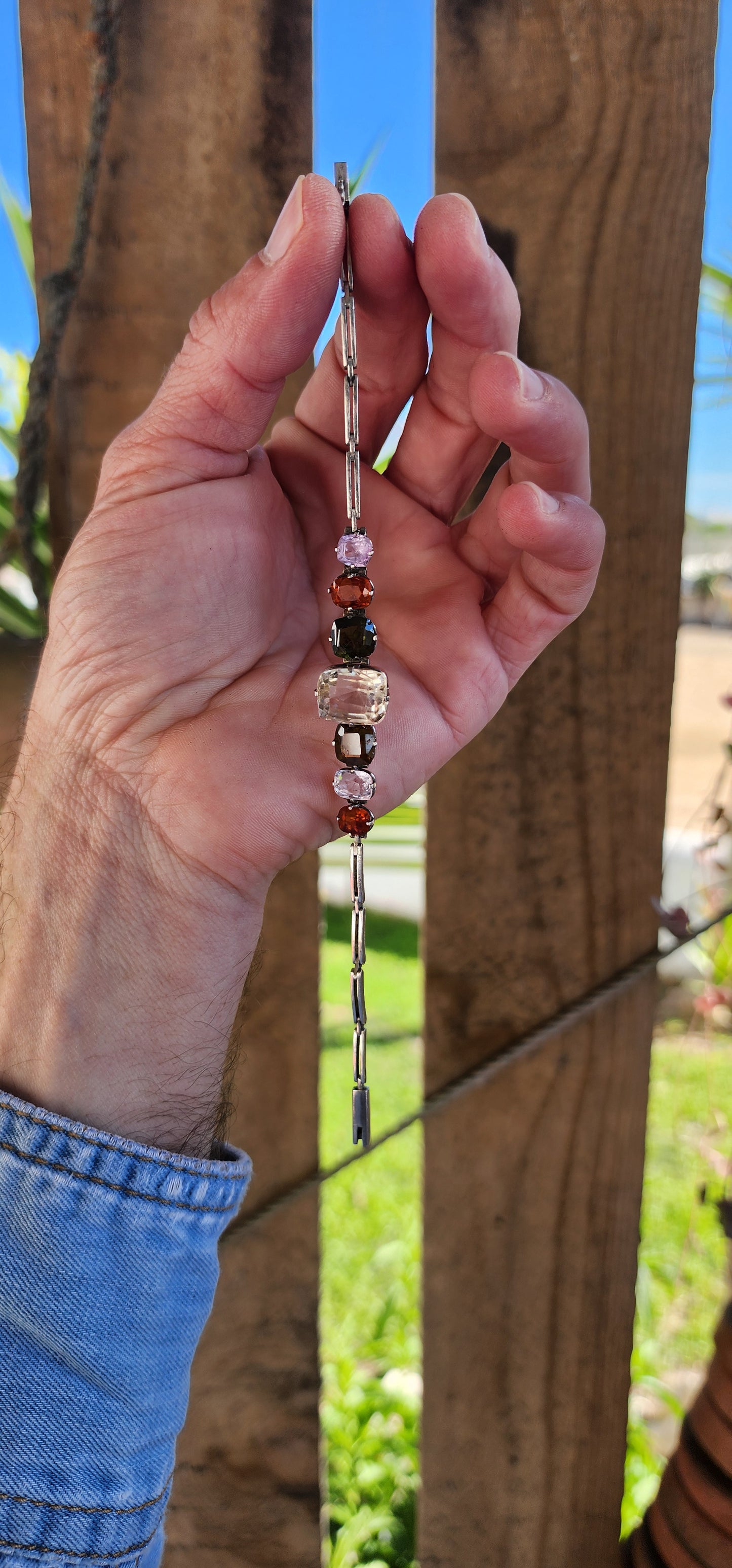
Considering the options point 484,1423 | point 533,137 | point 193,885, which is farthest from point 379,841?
point 533,137

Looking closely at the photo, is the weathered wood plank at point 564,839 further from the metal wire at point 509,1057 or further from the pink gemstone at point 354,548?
the pink gemstone at point 354,548

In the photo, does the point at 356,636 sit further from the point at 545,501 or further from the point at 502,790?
the point at 502,790

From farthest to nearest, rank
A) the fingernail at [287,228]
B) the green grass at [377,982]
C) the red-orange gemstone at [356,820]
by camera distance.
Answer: the green grass at [377,982] → the red-orange gemstone at [356,820] → the fingernail at [287,228]

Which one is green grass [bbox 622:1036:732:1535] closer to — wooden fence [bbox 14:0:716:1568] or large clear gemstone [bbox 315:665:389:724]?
wooden fence [bbox 14:0:716:1568]

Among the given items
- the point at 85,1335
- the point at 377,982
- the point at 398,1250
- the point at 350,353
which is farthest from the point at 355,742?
the point at 377,982

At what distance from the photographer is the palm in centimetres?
83

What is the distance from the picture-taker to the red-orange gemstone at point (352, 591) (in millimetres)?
754

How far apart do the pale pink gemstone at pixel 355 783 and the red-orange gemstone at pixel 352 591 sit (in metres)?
0.13

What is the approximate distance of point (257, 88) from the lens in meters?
0.94

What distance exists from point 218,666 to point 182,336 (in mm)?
373

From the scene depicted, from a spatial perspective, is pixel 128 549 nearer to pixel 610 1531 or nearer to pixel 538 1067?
pixel 538 1067

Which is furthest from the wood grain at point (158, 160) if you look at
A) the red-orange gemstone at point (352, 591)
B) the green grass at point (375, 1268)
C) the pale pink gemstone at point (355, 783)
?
the green grass at point (375, 1268)

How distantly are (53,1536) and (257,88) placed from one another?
48.3 inches

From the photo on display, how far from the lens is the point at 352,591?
76 cm
